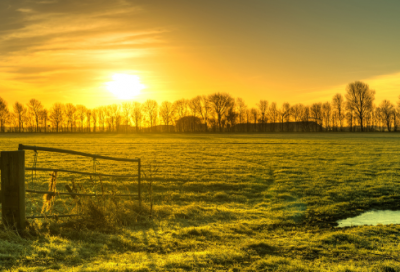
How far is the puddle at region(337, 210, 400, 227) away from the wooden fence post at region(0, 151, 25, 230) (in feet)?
32.5

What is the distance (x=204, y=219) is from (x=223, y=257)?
3903mm

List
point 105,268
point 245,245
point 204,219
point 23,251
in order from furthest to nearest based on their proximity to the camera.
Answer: point 204,219, point 245,245, point 23,251, point 105,268

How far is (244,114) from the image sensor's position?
149 m

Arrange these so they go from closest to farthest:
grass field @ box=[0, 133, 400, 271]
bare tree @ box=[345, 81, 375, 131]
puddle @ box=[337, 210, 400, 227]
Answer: grass field @ box=[0, 133, 400, 271] → puddle @ box=[337, 210, 400, 227] → bare tree @ box=[345, 81, 375, 131]

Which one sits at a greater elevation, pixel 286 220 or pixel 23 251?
pixel 23 251

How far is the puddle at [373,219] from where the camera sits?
1080cm

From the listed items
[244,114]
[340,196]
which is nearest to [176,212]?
[340,196]

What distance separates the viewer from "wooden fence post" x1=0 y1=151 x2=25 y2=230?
7379 mm

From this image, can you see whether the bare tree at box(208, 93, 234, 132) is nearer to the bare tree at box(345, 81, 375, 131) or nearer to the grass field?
the bare tree at box(345, 81, 375, 131)

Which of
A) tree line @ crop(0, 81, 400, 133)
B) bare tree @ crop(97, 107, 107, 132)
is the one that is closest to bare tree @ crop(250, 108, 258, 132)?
tree line @ crop(0, 81, 400, 133)

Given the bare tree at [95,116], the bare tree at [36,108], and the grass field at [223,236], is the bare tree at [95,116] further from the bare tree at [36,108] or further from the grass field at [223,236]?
the grass field at [223,236]

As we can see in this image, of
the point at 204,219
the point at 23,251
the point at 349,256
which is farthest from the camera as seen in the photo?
the point at 204,219

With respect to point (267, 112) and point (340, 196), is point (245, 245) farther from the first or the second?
point (267, 112)

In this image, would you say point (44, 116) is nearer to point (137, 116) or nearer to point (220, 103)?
point (137, 116)
